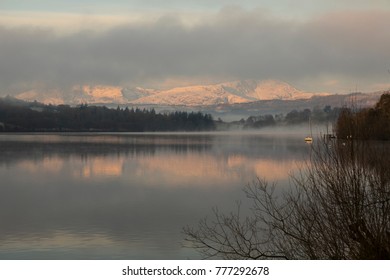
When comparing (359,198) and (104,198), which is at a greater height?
(359,198)

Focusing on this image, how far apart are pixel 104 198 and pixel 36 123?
66.9 meters

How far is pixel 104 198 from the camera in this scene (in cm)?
1309

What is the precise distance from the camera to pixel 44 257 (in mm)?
6797

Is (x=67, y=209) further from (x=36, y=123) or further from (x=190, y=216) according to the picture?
(x=36, y=123)

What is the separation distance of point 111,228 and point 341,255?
500cm

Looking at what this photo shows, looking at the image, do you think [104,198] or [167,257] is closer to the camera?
[167,257]

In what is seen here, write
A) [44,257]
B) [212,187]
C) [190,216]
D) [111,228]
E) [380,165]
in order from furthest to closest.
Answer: [212,187] < [190,216] < [111,228] < [44,257] < [380,165]

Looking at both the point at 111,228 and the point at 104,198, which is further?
the point at 104,198

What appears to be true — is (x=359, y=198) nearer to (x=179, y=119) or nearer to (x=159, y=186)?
(x=159, y=186)

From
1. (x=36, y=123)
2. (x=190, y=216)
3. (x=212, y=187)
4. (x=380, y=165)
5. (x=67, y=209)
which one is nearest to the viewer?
(x=380, y=165)

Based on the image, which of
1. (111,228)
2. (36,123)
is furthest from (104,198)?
(36,123)
